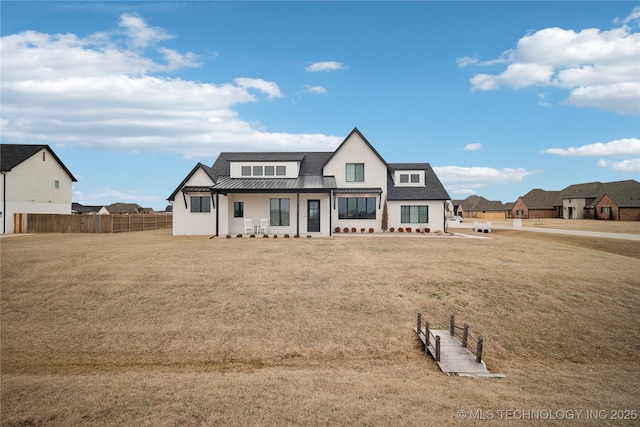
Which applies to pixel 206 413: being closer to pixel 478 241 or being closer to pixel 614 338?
pixel 614 338

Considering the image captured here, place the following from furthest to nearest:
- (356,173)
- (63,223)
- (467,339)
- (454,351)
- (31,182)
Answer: (31,182)
(63,223)
(356,173)
(467,339)
(454,351)

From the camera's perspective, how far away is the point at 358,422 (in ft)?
21.2

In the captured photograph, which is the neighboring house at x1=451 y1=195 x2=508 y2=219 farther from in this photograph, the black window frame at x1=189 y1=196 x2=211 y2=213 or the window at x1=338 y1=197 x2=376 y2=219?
the black window frame at x1=189 y1=196 x2=211 y2=213

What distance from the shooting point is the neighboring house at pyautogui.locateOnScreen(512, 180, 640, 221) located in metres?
60.6

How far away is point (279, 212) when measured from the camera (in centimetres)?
2909

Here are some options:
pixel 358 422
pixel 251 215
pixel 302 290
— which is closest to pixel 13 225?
pixel 251 215

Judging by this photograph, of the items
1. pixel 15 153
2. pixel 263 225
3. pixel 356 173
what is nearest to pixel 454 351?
pixel 263 225

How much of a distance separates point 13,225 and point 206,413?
3906cm

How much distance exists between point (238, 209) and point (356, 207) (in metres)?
10.0

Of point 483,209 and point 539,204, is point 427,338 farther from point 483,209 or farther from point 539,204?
point 483,209

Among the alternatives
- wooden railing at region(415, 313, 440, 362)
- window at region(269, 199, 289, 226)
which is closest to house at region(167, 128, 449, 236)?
window at region(269, 199, 289, 226)

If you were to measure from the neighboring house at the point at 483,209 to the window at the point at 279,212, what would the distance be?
76.5m

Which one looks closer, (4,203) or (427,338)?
(427,338)

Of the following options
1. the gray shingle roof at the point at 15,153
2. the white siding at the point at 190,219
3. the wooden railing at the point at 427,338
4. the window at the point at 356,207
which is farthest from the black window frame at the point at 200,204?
the wooden railing at the point at 427,338
